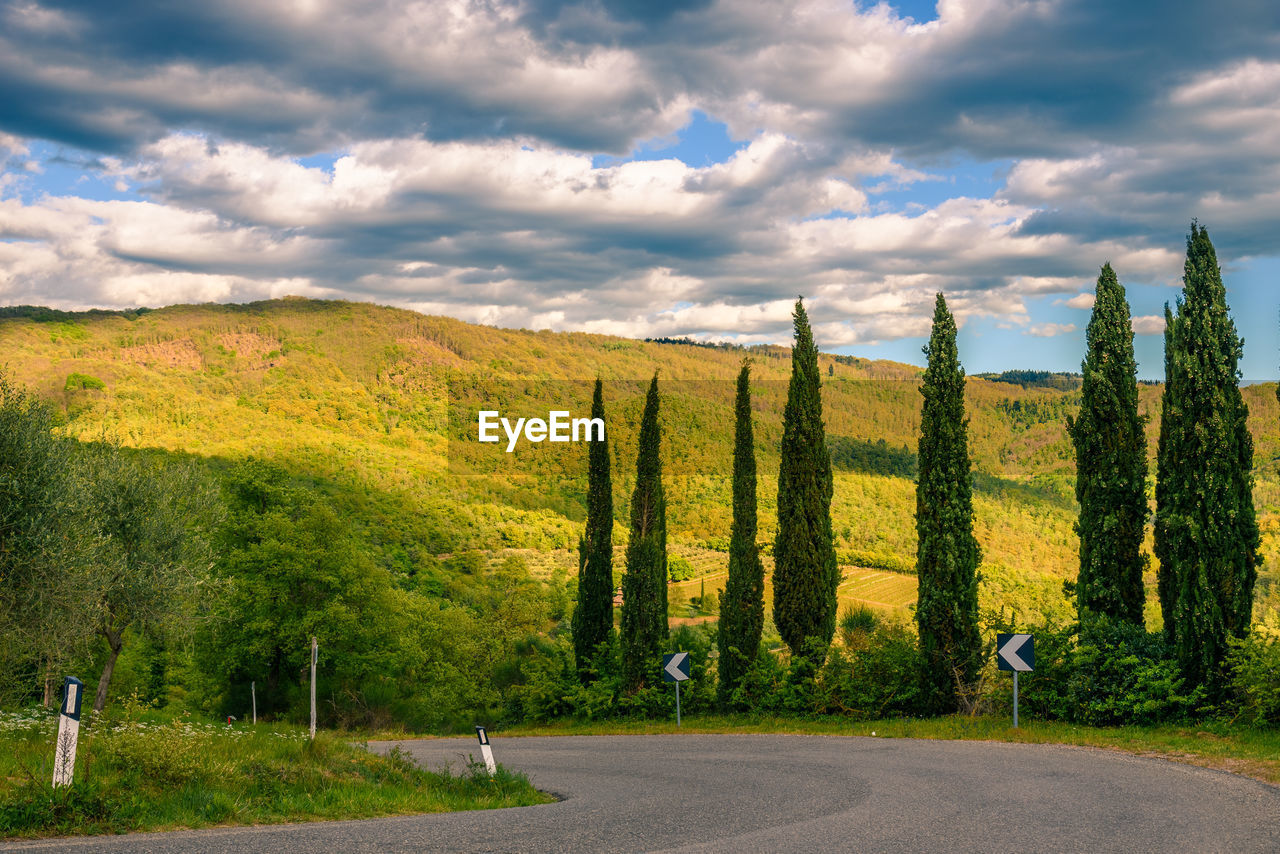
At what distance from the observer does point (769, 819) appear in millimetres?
8773

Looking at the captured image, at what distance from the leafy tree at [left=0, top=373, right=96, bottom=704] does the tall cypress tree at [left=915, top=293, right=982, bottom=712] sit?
60.1ft

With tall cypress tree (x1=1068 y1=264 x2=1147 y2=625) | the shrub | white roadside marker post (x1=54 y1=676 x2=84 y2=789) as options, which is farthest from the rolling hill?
white roadside marker post (x1=54 y1=676 x2=84 y2=789)

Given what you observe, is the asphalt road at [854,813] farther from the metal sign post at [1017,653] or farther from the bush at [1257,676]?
the bush at [1257,676]

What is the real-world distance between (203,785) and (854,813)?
6.48 m

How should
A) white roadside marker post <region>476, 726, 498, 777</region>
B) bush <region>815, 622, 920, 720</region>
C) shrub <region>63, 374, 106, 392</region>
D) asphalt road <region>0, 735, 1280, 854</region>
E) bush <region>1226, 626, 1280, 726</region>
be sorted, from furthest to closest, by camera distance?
shrub <region>63, 374, 106, 392</region> < bush <region>815, 622, 920, 720</region> < bush <region>1226, 626, 1280, 726</region> < white roadside marker post <region>476, 726, 498, 777</region> < asphalt road <region>0, 735, 1280, 854</region>

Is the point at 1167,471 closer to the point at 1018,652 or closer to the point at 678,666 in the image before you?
the point at 1018,652

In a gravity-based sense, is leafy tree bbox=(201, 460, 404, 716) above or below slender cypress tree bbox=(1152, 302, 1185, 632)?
below

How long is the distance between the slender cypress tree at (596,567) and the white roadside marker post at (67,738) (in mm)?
24091

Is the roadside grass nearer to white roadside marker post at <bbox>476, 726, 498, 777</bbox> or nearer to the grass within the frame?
white roadside marker post at <bbox>476, 726, 498, 777</bbox>

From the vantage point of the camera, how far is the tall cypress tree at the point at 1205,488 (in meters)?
17.2

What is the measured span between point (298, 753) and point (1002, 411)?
4200 inches

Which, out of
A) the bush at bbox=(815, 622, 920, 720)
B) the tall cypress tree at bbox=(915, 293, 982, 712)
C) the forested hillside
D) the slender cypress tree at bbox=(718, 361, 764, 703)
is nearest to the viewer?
the tall cypress tree at bbox=(915, 293, 982, 712)

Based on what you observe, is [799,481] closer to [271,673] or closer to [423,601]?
[271,673]

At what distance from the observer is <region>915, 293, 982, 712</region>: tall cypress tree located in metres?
21.2
